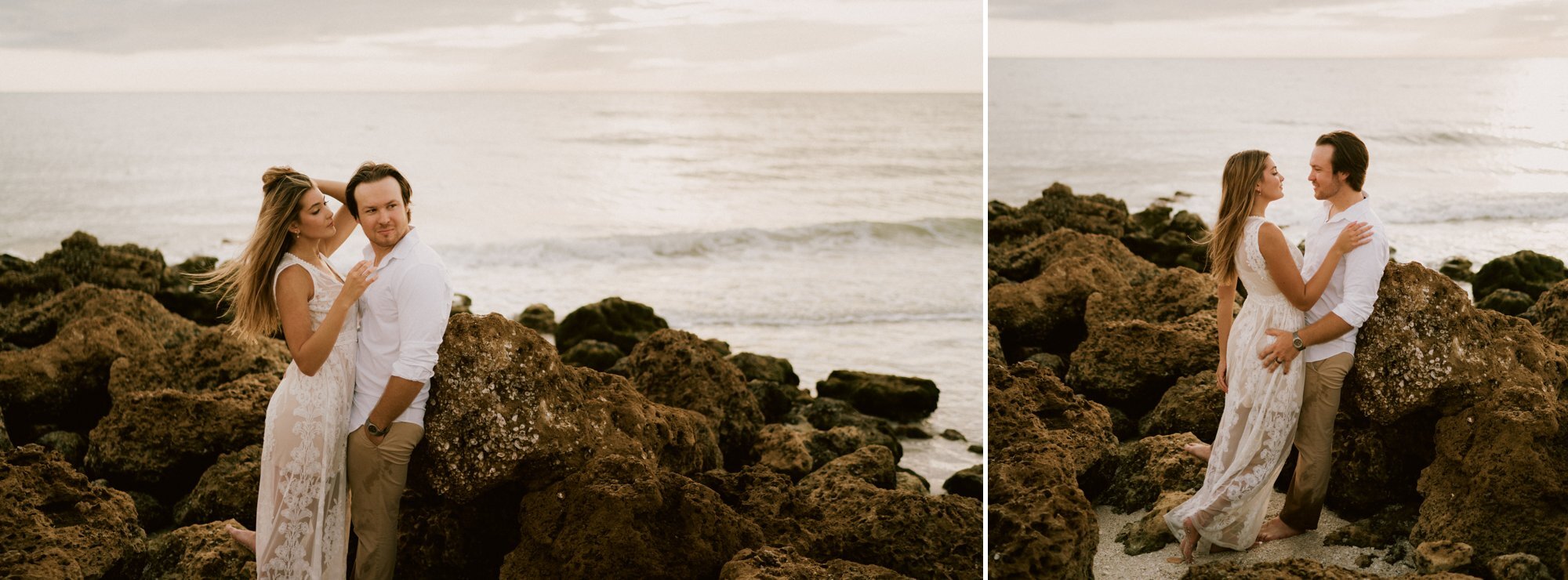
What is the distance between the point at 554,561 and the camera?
3844 mm

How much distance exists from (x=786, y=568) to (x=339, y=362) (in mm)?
1627

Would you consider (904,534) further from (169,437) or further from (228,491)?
(169,437)

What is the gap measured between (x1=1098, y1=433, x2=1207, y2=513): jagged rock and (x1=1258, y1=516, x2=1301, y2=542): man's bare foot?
22.8 inches

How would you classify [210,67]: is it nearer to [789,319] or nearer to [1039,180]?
[1039,180]

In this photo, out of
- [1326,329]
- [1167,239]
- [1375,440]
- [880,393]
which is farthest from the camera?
[1167,239]

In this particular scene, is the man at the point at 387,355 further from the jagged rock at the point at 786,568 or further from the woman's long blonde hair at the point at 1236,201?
the woman's long blonde hair at the point at 1236,201

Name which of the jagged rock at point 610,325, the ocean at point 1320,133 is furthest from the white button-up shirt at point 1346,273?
the ocean at point 1320,133

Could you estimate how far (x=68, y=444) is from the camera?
6129 mm

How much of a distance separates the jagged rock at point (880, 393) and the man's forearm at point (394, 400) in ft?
14.8

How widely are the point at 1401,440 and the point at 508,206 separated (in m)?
22.3

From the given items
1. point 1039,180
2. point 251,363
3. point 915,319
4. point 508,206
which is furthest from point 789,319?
point 1039,180

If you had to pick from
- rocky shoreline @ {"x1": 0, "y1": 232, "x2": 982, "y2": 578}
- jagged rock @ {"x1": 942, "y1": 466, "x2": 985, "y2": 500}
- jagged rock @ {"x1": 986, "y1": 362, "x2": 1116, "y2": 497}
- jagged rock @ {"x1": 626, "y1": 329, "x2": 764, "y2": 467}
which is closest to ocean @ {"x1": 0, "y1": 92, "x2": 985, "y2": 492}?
jagged rock @ {"x1": 942, "y1": 466, "x2": 985, "y2": 500}

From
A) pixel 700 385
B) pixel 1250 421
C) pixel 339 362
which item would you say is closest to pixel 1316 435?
pixel 1250 421

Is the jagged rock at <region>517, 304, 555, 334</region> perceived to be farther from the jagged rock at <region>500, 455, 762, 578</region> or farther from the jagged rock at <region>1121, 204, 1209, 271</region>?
the jagged rock at <region>500, 455, 762, 578</region>
